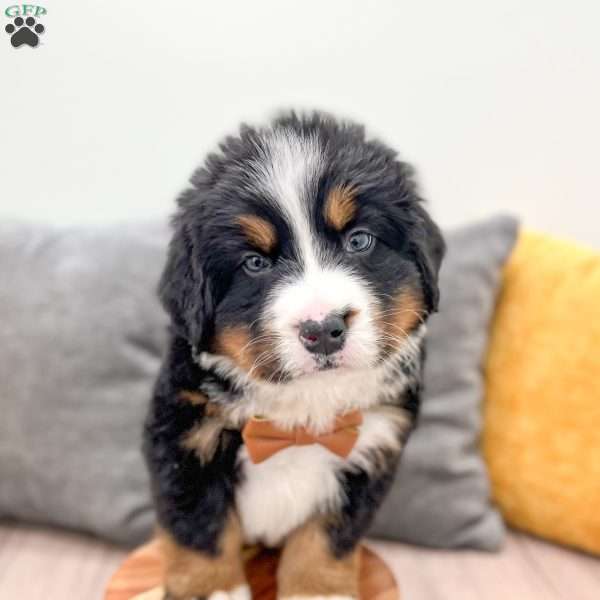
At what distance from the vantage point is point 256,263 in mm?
1393

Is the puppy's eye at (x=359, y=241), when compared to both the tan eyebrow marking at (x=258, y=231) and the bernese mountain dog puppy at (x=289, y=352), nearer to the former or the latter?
the bernese mountain dog puppy at (x=289, y=352)

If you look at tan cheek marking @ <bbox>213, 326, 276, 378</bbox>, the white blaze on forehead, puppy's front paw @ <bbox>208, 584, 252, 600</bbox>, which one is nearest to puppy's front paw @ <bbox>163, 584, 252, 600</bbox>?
puppy's front paw @ <bbox>208, 584, 252, 600</bbox>

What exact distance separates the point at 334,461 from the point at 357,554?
288 millimetres

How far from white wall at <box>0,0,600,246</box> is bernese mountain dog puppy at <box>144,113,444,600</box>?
3.21ft

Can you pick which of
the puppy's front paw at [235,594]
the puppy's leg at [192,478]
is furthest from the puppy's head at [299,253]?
the puppy's front paw at [235,594]

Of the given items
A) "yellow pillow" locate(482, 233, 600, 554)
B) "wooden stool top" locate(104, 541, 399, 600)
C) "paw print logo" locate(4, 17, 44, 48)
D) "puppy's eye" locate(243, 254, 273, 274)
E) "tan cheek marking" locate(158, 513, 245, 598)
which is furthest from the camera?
"yellow pillow" locate(482, 233, 600, 554)

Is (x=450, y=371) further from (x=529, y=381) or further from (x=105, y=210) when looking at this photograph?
(x=105, y=210)

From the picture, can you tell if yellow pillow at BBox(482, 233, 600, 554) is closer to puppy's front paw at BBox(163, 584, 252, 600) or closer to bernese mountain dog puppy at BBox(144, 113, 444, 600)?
bernese mountain dog puppy at BBox(144, 113, 444, 600)

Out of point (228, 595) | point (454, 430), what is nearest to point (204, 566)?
point (228, 595)

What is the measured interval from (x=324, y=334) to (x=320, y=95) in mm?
1421

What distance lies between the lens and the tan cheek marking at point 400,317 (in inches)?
54.9

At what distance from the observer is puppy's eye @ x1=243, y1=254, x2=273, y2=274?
4.54 ft

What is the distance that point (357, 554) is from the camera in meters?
1.75

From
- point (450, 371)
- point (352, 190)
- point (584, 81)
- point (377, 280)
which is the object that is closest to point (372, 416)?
point (377, 280)
